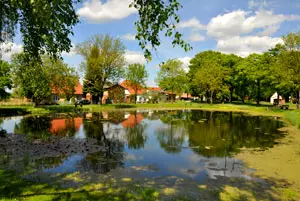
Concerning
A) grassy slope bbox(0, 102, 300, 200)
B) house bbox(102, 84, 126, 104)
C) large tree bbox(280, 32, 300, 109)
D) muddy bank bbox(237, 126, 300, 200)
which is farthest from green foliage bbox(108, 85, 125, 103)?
grassy slope bbox(0, 102, 300, 200)

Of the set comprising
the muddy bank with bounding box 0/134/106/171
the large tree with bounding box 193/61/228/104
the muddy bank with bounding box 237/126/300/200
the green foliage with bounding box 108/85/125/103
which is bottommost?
the muddy bank with bounding box 237/126/300/200

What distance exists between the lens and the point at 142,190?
33.8 ft

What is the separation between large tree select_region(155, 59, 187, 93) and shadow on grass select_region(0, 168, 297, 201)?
282 ft

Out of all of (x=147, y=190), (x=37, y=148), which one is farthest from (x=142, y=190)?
(x=37, y=148)

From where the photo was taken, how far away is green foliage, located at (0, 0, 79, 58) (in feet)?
17.7

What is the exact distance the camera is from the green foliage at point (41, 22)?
5.39 meters

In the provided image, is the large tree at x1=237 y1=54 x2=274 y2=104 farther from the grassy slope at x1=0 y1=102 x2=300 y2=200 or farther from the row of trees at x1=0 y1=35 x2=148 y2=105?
the grassy slope at x1=0 y1=102 x2=300 y2=200

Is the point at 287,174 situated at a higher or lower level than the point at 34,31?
lower

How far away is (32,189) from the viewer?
9.48 meters

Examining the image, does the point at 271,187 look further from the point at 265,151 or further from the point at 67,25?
the point at 67,25

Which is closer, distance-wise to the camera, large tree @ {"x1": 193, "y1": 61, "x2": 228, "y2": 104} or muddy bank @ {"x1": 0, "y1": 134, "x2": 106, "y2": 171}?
muddy bank @ {"x1": 0, "y1": 134, "x2": 106, "y2": 171}

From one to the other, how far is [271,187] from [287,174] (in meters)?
2.74

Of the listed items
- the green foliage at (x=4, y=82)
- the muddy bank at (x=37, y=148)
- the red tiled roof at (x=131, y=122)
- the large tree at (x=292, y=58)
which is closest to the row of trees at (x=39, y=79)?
the green foliage at (x=4, y=82)

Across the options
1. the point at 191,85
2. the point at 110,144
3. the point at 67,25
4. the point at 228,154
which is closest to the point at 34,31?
the point at 67,25
